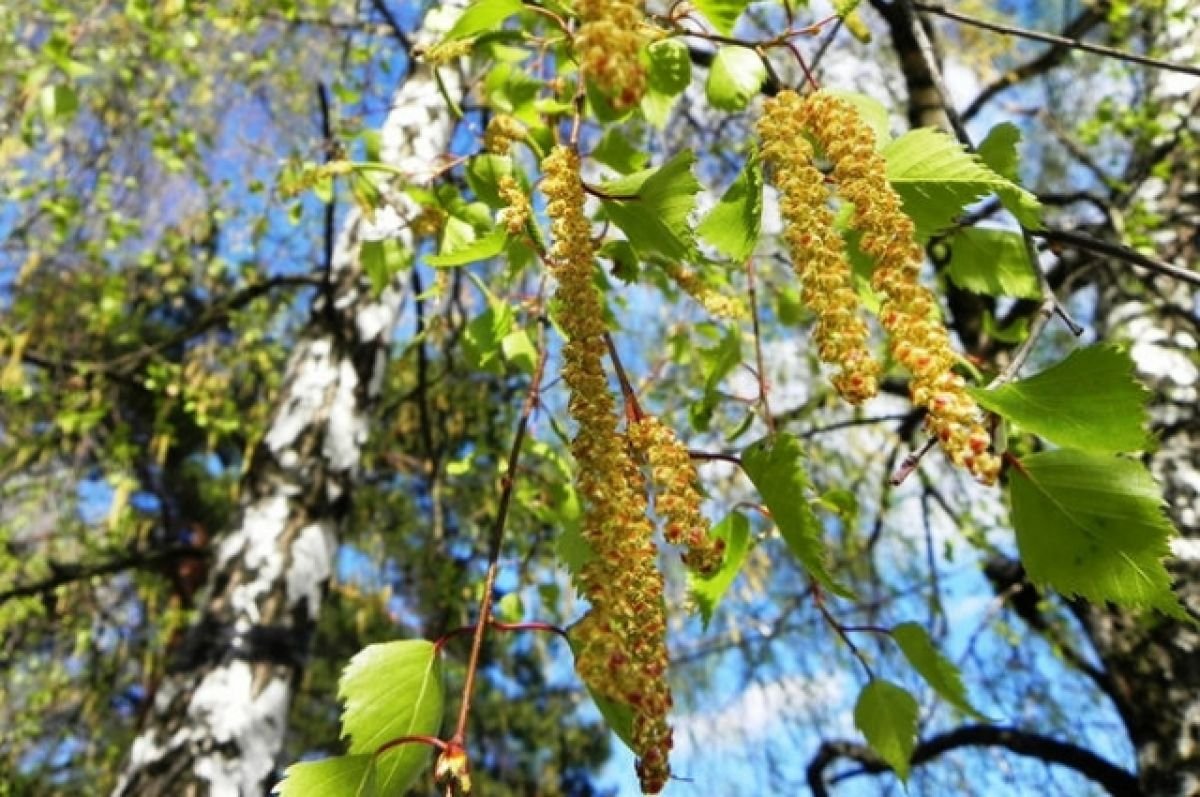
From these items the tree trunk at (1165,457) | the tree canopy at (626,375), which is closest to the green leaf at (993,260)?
the tree canopy at (626,375)

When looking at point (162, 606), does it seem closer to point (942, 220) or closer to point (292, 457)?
point (292, 457)

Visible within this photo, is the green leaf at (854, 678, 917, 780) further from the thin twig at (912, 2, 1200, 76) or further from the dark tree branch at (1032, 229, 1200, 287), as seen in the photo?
the thin twig at (912, 2, 1200, 76)

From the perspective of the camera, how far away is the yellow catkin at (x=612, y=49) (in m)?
0.54

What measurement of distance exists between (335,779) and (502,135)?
0.77 m

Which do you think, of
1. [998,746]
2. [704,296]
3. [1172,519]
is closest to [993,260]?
[704,296]

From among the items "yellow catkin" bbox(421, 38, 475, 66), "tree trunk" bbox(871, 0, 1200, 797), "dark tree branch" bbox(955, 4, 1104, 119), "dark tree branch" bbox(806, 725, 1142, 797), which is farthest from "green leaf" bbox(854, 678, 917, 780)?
"dark tree branch" bbox(955, 4, 1104, 119)

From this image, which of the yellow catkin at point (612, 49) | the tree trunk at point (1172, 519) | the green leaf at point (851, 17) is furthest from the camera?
the tree trunk at point (1172, 519)

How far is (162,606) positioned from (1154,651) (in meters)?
7.56

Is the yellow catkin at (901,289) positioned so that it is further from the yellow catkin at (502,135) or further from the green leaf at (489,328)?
the green leaf at (489,328)

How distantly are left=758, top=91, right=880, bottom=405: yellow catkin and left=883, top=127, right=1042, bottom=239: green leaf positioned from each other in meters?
0.14

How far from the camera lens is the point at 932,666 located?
1190mm

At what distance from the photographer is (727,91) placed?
3.65 ft

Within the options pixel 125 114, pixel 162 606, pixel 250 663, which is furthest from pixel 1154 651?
pixel 162 606

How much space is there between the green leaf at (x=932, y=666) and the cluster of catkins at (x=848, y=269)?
0.61 meters
